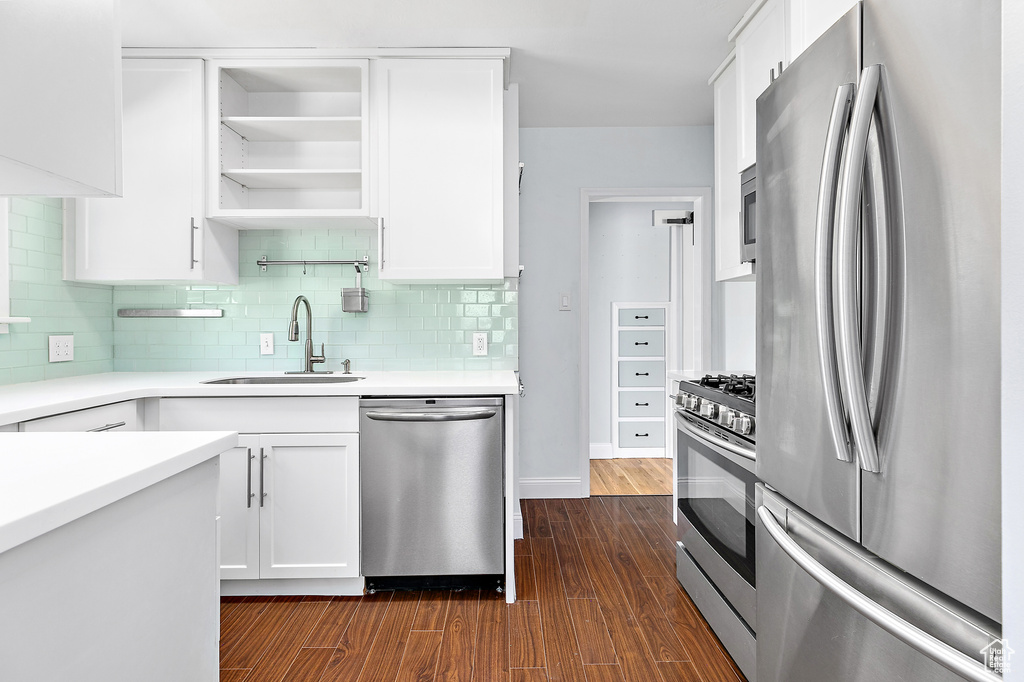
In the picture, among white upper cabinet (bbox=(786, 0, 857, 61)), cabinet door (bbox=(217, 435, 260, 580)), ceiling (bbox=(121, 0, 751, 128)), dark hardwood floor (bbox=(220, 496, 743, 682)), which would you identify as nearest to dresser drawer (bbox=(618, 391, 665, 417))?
dark hardwood floor (bbox=(220, 496, 743, 682))

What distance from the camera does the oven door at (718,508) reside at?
68.5 inches

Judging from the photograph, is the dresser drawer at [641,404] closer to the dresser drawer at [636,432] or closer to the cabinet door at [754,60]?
the dresser drawer at [636,432]

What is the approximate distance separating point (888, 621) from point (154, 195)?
3072 mm

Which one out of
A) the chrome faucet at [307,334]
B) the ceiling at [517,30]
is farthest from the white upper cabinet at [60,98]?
the chrome faucet at [307,334]

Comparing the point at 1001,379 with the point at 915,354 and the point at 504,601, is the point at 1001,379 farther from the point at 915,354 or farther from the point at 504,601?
the point at 504,601

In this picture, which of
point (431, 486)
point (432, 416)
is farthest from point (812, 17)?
point (431, 486)

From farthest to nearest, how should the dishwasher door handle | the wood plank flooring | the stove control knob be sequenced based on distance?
the wood plank flooring < the dishwasher door handle < the stove control knob

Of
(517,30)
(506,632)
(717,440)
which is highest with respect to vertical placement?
(517,30)

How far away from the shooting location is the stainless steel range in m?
1.74

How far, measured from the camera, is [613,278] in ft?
15.9

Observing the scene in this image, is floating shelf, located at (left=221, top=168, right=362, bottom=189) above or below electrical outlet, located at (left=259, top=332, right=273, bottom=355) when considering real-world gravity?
above

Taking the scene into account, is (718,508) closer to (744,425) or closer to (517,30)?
(744,425)

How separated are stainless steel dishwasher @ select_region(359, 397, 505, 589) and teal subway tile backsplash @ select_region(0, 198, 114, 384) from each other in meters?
1.47

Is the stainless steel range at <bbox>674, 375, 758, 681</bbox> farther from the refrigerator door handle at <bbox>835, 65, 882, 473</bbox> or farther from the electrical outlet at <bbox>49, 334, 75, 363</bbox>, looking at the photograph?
the electrical outlet at <bbox>49, 334, 75, 363</bbox>
